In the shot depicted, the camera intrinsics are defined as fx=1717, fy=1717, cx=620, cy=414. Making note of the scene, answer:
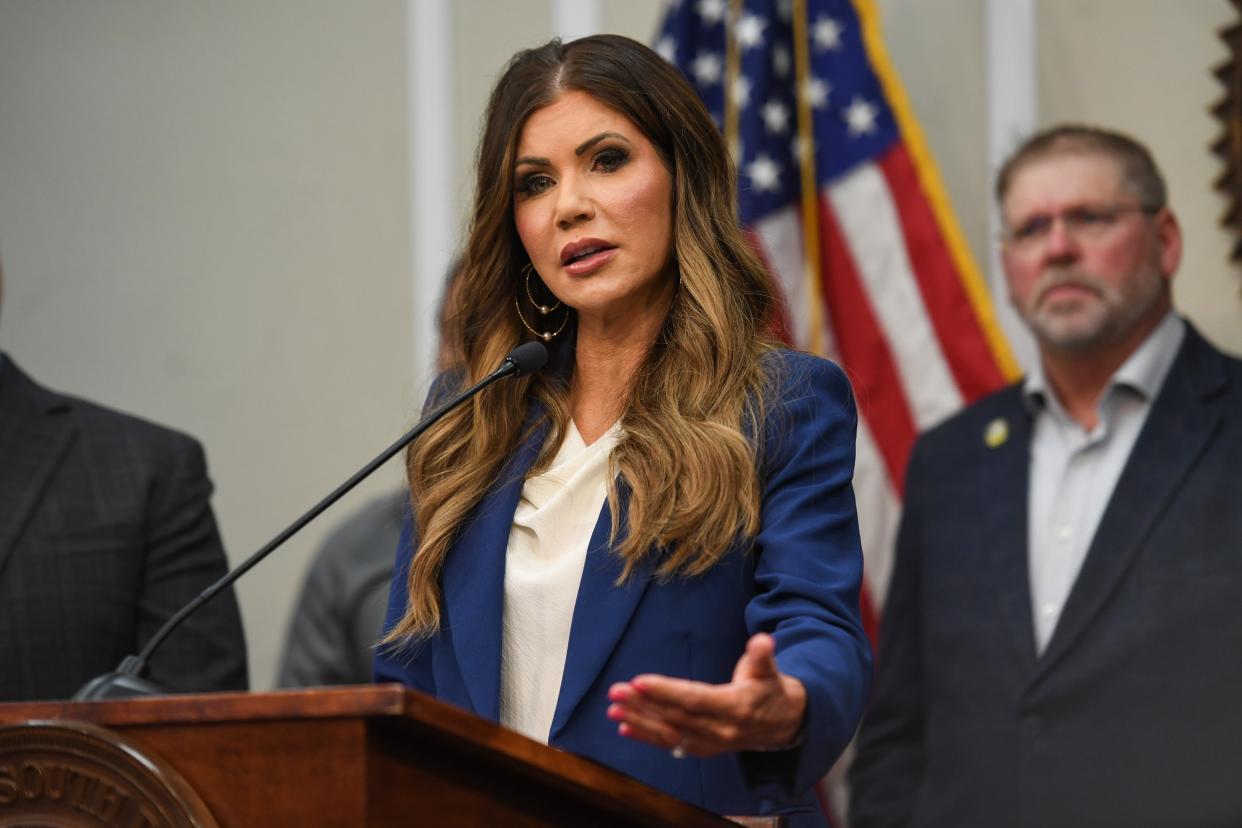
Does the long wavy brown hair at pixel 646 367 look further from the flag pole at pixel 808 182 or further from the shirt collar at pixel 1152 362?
the flag pole at pixel 808 182

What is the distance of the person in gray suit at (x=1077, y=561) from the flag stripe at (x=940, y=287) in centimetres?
23

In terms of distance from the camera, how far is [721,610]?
187 centimetres

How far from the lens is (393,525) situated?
155 inches

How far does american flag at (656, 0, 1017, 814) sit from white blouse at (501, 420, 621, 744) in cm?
207

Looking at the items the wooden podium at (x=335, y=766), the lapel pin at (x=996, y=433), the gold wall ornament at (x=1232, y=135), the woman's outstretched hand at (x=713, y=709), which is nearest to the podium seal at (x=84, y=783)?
the wooden podium at (x=335, y=766)

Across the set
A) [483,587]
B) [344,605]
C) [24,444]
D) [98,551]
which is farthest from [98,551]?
[483,587]

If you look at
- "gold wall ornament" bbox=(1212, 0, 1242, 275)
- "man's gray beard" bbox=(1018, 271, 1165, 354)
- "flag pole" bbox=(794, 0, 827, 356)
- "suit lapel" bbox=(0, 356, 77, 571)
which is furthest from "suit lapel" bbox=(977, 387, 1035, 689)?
"suit lapel" bbox=(0, 356, 77, 571)

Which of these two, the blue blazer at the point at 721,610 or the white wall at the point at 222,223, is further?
the white wall at the point at 222,223

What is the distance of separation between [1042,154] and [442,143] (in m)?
1.83

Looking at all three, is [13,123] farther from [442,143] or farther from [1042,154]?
[1042,154]

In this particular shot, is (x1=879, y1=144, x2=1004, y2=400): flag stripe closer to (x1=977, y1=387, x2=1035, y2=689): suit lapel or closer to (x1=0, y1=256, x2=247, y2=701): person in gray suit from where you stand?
(x1=977, y1=387, x2=1035, y2=689): suit lapel

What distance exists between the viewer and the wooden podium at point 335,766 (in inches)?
53.9

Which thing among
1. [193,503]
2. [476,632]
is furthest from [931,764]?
[476,632]

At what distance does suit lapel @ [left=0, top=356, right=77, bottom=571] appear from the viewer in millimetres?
3000
